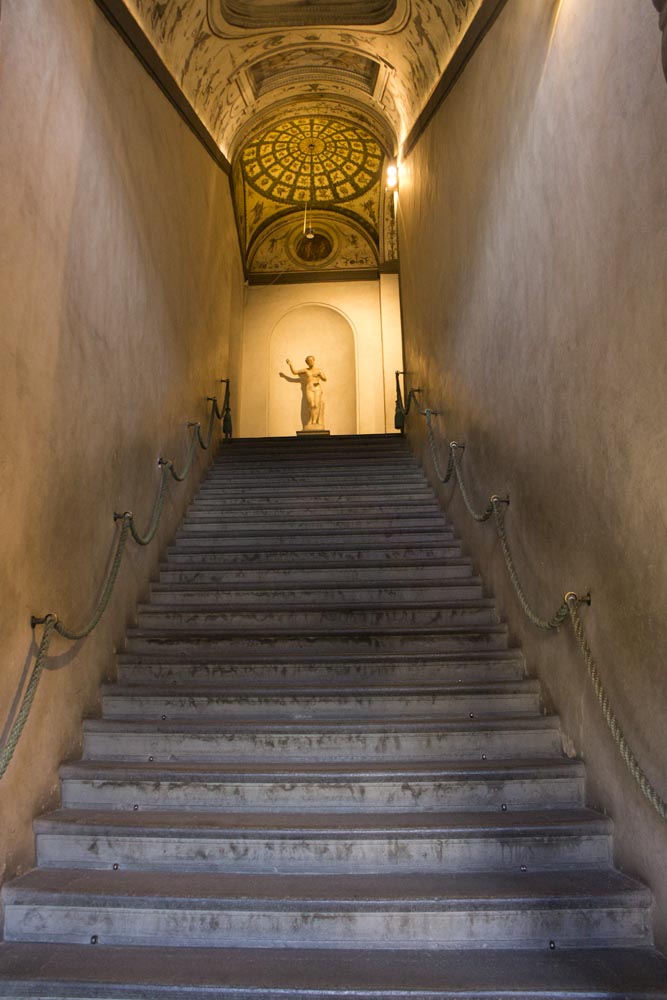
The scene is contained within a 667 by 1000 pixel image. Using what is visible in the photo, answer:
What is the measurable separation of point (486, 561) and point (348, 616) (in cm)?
106

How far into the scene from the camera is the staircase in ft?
7.71

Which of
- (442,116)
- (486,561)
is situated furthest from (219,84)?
(486,561)

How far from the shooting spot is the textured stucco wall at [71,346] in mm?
2871

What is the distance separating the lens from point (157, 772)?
10.6ft

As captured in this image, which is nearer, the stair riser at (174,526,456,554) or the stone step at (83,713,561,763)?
the stone step at (83,713,561,763)

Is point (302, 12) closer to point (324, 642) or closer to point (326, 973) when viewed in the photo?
point (324, 642)

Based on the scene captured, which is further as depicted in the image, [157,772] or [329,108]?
[329,108]

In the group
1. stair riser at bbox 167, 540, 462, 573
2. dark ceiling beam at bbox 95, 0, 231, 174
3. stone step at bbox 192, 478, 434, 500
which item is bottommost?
stair riser at bbox 167, 540, 462, 573

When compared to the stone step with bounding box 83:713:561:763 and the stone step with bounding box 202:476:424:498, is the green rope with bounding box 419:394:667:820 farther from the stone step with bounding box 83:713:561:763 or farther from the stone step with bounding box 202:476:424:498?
the stone step with bounding box 202:476:424:498

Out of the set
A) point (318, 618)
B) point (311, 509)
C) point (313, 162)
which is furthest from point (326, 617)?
point (313, 162)

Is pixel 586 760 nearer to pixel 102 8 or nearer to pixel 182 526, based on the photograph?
pixel 182 526

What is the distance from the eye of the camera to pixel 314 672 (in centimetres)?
400

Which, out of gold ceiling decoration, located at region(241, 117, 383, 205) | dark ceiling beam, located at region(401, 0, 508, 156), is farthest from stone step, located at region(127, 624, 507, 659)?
gold ceiling decoration, located at region(241, 117, 383, 205)

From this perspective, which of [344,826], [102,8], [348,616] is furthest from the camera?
[348,616]
